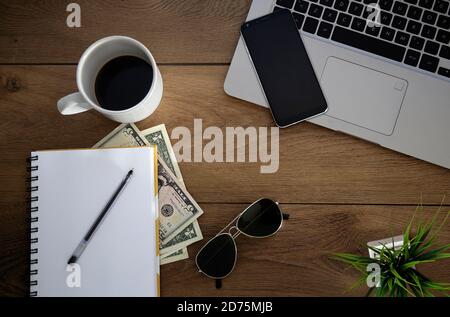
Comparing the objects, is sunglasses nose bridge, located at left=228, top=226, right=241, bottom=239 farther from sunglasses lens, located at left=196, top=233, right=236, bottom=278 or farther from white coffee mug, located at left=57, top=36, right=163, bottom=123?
white coffee mug, located at left=57, top=36, right=163, bottom=123

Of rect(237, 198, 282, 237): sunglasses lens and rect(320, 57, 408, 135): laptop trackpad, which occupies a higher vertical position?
rect(320, 57, 408, 135): laptop trackpad

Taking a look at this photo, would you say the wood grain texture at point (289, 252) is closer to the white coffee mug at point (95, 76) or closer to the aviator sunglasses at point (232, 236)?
the aviator sunglasses at point (232, 236)

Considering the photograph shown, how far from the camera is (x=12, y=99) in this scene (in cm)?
83

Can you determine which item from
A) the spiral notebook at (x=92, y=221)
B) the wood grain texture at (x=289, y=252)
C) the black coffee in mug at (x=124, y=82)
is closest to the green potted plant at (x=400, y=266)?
the wood grain texture at (x=289, y=252)

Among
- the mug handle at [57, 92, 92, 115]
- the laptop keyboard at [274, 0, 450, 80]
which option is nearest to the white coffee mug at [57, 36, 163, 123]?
the mug handle at [57, 92, 92, 115]

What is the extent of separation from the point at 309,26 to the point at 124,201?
0.49 m

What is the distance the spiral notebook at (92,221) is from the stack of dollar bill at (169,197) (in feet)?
0.10

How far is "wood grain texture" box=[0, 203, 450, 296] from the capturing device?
2.58 ft

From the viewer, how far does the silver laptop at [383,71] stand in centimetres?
77

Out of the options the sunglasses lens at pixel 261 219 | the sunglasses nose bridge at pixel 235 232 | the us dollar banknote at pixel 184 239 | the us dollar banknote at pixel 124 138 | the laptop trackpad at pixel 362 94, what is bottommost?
the us dollar banknote at pixel 184 239

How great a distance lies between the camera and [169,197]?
0.80 metres

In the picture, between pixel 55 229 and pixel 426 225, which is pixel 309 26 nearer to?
pixel 426 225

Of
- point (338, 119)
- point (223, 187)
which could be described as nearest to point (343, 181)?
point (338, 119)

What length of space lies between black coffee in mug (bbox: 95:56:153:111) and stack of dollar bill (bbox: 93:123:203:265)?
0.06 metres
